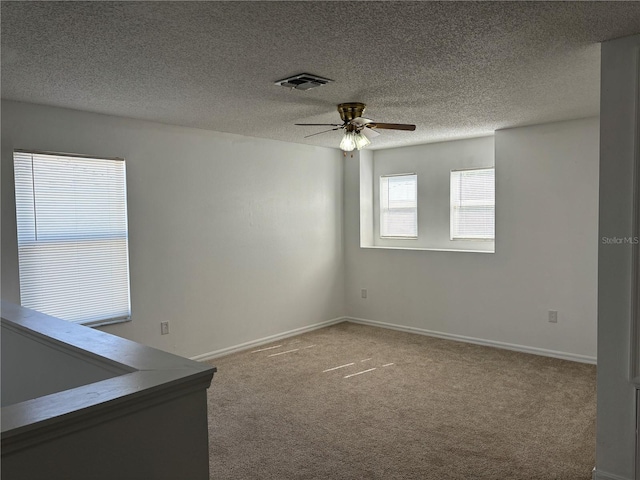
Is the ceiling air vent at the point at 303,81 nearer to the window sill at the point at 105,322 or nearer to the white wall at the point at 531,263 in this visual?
the window sill at the point at 105,322

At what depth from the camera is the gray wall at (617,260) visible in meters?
2.42

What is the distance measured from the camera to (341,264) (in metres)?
6.49

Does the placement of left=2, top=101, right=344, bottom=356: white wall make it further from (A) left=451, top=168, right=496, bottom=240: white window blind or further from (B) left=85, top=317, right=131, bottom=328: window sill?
(A) left=451, top=168, right=496, bottom=240: white window blind

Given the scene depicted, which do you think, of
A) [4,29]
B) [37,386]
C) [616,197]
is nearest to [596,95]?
[616,197]

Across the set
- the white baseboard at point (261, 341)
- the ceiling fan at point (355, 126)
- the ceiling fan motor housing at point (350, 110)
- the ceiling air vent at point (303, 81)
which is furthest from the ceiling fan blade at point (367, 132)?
the white baseboard at point (261, 341)

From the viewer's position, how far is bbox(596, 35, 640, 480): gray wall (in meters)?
2.42

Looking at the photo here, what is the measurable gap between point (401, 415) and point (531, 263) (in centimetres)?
240

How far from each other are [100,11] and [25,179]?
2142 millimetres

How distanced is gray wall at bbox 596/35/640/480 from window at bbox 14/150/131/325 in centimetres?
365


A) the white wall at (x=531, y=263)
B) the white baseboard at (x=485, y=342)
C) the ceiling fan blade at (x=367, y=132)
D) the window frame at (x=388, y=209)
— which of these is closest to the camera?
the ceiling fan blade at (x=367, y=132)

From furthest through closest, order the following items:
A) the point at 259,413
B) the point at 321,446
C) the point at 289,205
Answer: the point at 289,205, the point at 259,413, the point at 321,446

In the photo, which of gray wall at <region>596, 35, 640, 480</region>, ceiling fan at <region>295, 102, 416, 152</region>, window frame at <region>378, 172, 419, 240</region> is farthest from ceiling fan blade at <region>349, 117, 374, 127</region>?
window frame at <region>378, 172, 419, 240</region>

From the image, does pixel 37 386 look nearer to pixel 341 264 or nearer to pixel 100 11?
pixel 100 11

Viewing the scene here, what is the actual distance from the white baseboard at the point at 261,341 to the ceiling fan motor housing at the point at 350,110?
2636 millimetres
